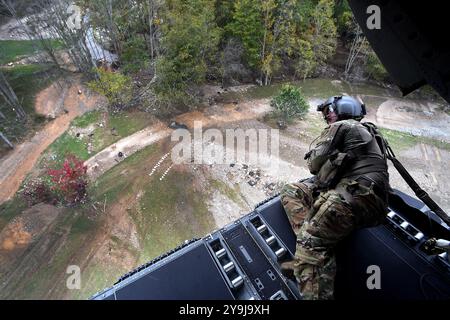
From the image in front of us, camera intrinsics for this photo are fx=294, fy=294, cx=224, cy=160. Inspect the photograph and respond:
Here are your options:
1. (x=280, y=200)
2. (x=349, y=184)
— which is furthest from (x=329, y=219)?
(x=280, y=200)

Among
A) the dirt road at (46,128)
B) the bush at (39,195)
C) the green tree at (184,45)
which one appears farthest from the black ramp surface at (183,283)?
the green tree at (184,45)

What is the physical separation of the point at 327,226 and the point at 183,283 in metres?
2.56

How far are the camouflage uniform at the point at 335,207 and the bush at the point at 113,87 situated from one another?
14.1 metres

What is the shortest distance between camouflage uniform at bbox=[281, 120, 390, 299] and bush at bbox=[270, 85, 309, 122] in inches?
474

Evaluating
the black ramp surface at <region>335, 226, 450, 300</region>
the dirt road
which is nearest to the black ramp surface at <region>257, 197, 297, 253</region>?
the black ramp surface at <region>335, 226, 450, 300</region>

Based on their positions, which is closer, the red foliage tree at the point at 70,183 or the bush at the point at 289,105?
the red foliage tree at the point at 70,183

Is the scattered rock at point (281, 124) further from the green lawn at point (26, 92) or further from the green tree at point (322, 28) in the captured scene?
the green lawn at point (26, 92)

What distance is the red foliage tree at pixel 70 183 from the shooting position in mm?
→ 12277

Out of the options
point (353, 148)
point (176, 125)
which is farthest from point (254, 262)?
point (176, 125)

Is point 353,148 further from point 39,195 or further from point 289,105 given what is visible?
point 39,195

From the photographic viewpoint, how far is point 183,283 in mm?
4516

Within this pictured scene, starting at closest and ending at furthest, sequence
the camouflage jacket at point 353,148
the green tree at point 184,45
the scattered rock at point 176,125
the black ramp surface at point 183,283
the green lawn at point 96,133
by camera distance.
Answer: the black ramp surface at point 183,283 < the camouflage jacket at point 353,148 < the green lawn at point 96,133 < the green tree at point 184,45 < the scattered rock at point 176,125

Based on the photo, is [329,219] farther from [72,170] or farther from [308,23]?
[308,23]

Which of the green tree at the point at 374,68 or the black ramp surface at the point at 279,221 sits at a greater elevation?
the black ramp surface at the point at 279,221
